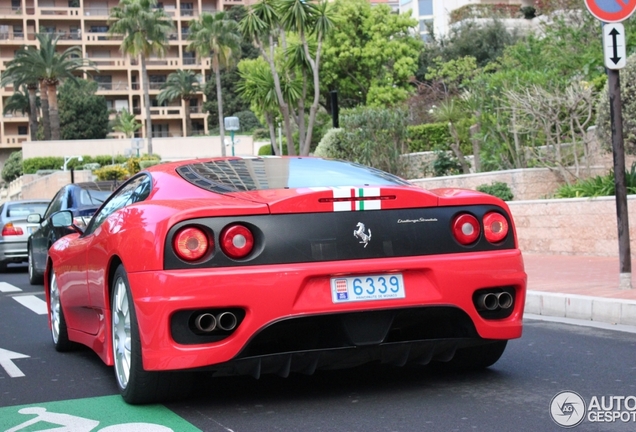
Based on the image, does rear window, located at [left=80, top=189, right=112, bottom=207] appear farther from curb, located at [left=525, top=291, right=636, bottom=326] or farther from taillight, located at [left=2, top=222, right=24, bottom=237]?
curb, located at [left=525, top=291, right=636, bottom=326]

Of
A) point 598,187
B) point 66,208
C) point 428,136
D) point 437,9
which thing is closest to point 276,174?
point 66,208

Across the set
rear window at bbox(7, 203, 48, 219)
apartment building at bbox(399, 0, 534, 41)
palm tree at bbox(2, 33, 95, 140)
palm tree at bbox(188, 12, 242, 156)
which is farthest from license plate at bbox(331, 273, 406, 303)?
palm tree at bbox(2, 33, 95, 140)

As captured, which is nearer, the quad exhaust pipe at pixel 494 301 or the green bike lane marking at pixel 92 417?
the green bike lane marking at pixel 92 417

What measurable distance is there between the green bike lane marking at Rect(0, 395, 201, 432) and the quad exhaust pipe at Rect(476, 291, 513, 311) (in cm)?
171

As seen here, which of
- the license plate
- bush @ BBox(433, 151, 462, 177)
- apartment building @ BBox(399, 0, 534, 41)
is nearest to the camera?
the license plate

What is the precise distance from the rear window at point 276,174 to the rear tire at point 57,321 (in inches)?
82.1

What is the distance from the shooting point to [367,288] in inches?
196

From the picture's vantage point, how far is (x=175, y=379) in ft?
17.0

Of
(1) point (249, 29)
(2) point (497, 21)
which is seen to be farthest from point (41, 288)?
(2) point (497, 21)

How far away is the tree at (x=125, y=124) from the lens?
9619 centimetres

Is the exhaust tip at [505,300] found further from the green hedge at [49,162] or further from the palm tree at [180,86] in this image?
the palm tree at [180,86]

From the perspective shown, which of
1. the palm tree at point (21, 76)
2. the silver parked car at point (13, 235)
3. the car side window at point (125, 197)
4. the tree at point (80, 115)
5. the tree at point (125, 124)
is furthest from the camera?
the tree at point (125, 124)

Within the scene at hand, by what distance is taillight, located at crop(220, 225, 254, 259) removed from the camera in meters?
4.89

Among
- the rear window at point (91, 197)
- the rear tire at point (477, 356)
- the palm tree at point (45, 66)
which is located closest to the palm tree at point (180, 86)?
the palm tree at point (45, 66)
